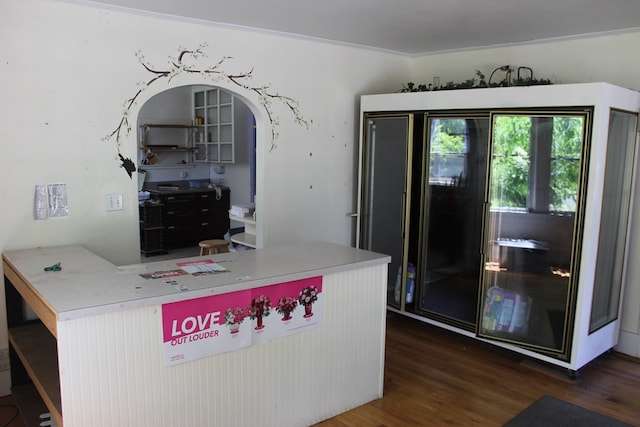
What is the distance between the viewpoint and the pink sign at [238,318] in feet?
7.66

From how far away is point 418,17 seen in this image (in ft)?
11.6

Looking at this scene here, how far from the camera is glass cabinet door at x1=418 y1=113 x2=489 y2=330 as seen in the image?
426 cm

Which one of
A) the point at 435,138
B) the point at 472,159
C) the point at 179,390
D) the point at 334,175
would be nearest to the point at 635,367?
the point at 472,159

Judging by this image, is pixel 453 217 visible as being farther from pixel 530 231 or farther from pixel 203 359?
pixel 203 359

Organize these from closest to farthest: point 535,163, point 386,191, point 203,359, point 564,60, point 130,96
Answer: point 203,359
point 130,96
point 535,163
point 564,60
point 386,191

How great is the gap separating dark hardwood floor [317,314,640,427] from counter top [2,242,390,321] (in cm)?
92

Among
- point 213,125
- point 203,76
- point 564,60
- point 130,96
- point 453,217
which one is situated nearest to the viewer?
point 130,96

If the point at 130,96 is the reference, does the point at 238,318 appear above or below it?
below

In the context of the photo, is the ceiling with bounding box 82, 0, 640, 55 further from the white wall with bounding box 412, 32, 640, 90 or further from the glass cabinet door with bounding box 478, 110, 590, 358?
the glass cabinet door with bounding box 478, 110, 590, 358

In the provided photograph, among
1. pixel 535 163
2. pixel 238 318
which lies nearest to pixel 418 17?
pixel 535 163

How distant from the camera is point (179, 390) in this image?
7.82 feet

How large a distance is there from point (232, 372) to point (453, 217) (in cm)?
264

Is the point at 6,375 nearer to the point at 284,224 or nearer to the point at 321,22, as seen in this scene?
the point at 284,224

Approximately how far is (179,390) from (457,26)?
10.3ft
